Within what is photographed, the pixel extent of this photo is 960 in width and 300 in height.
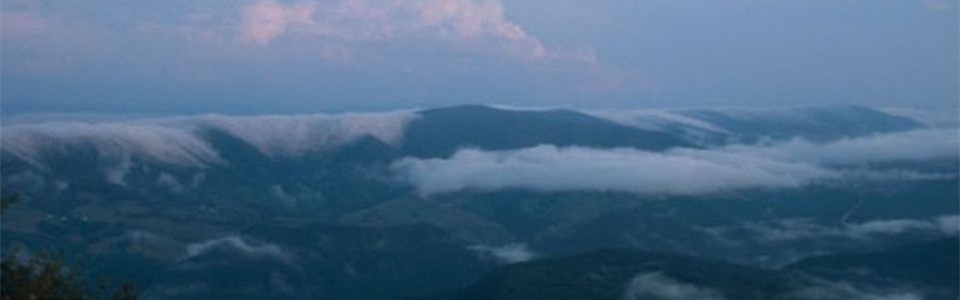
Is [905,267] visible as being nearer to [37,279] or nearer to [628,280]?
[628,280]

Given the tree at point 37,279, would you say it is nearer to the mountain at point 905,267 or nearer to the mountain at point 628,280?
the mountain at point 628,280

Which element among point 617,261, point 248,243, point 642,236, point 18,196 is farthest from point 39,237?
point 18,196

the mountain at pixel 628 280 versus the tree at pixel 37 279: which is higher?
the tree at pixel 37 279

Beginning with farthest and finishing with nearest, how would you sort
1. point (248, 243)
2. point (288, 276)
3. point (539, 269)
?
1. point (248, 243)
2. point (288, 276)
3. point (539, 269)

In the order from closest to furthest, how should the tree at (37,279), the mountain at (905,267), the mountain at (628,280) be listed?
the tree at (37,279), the mountain at (628,280), the mountain at (905,267)

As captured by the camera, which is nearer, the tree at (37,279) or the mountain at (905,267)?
the tree at (37,279)

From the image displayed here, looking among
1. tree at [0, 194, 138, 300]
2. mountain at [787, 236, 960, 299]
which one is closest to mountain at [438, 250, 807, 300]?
mountain at [787, 236, 960, 299]

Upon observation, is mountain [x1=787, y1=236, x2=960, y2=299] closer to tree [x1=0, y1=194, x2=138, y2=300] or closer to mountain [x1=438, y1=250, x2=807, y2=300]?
mountain [x1=438, y1=250, x2=807, y2=300]

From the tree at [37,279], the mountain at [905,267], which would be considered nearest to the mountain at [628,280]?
the mountain at [905,267]

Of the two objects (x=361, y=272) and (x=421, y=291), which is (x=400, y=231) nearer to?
(x=361, y=272)

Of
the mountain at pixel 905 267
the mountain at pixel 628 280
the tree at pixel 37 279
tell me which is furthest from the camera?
the mountain at pixel 905 267

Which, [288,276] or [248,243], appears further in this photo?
[248,243]
